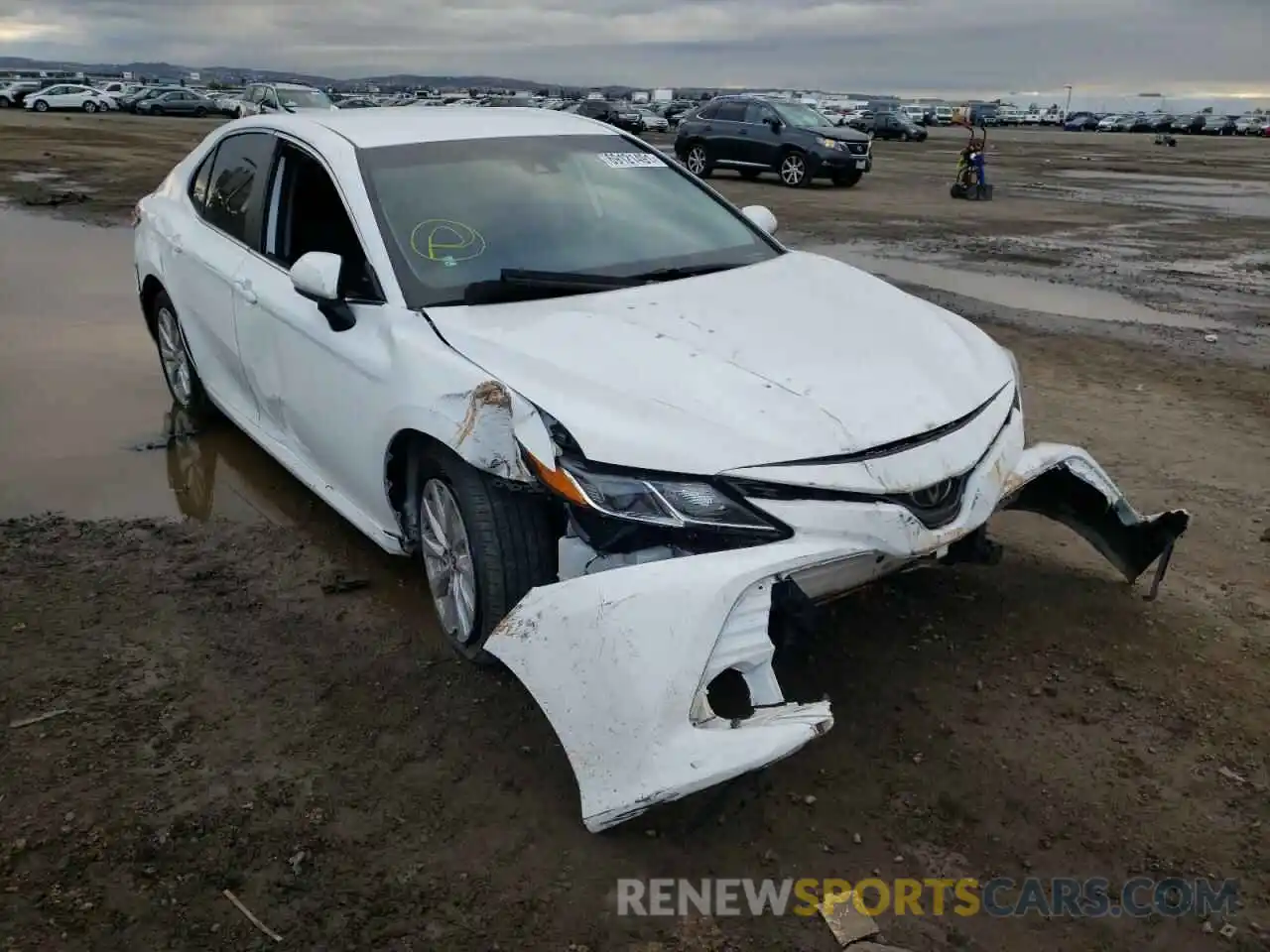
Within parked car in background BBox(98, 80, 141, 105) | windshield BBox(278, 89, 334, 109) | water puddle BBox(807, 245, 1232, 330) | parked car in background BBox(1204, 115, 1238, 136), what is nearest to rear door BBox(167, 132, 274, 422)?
water puddle BBox(807, 245, 1232, 330)

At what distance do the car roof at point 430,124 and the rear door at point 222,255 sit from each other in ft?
0.65

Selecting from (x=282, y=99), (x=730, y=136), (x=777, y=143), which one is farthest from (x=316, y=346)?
(x=282, y=99)

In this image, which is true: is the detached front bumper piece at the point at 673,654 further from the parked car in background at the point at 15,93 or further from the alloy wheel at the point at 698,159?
the parked car in background at the point at 15,93

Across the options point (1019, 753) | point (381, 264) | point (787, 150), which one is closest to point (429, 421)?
point (381, 264)

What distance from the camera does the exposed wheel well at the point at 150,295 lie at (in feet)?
18.1

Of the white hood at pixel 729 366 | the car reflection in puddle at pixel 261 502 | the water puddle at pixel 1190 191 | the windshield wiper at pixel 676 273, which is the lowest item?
the car reflection in puddle at pixel 261 502

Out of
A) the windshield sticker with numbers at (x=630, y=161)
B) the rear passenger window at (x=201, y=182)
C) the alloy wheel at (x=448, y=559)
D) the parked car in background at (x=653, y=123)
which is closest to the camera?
the alloy wheel at (x=448, y=559)

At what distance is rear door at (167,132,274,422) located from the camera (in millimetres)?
4457

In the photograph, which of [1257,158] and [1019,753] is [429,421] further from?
[1257,158]

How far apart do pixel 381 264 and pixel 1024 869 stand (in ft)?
8.56

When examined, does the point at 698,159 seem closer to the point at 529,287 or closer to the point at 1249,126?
the point at 529,287

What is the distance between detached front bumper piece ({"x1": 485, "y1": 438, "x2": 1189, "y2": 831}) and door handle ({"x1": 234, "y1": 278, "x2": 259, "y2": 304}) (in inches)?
88.5

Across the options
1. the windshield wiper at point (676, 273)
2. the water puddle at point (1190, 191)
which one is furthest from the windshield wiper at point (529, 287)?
the water puddle at point (1190, 191)

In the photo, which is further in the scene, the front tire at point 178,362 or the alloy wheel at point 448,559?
the front tire at point 178,362
